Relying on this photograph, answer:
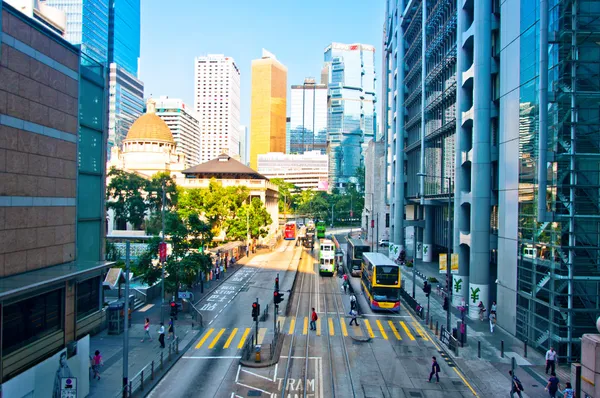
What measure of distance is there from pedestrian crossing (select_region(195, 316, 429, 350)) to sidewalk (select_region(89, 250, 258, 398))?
4.63 feet

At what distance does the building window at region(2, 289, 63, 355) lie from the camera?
1489cm

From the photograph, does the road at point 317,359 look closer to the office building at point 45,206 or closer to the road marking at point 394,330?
the road marking at point 394,330

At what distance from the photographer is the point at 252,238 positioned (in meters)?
75.3

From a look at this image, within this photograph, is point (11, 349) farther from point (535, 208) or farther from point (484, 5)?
point (484, 5)

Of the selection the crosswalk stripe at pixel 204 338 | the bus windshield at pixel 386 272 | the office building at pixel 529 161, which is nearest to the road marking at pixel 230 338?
the crosswalk stripe at pixel 204 338

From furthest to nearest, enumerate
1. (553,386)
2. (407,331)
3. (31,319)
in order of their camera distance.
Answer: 1. (407,331)
2. (553,386)
3. (31,319)

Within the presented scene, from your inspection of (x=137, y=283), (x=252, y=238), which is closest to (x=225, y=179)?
(x=252, y=238)

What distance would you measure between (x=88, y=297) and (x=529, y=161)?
24388mm

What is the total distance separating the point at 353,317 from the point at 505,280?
10.2m

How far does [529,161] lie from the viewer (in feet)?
90.3

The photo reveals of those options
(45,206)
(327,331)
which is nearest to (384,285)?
(327,331)

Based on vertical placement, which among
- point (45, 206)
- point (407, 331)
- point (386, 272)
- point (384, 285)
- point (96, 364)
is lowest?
point (407, 331)

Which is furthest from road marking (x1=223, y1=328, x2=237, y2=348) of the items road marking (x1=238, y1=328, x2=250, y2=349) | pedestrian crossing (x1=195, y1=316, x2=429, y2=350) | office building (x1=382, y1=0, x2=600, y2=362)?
office building (x1=382, y1=0, x2=600, y2=362)

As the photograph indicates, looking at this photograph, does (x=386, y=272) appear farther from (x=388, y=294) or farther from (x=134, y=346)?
(x=134, y=346)
